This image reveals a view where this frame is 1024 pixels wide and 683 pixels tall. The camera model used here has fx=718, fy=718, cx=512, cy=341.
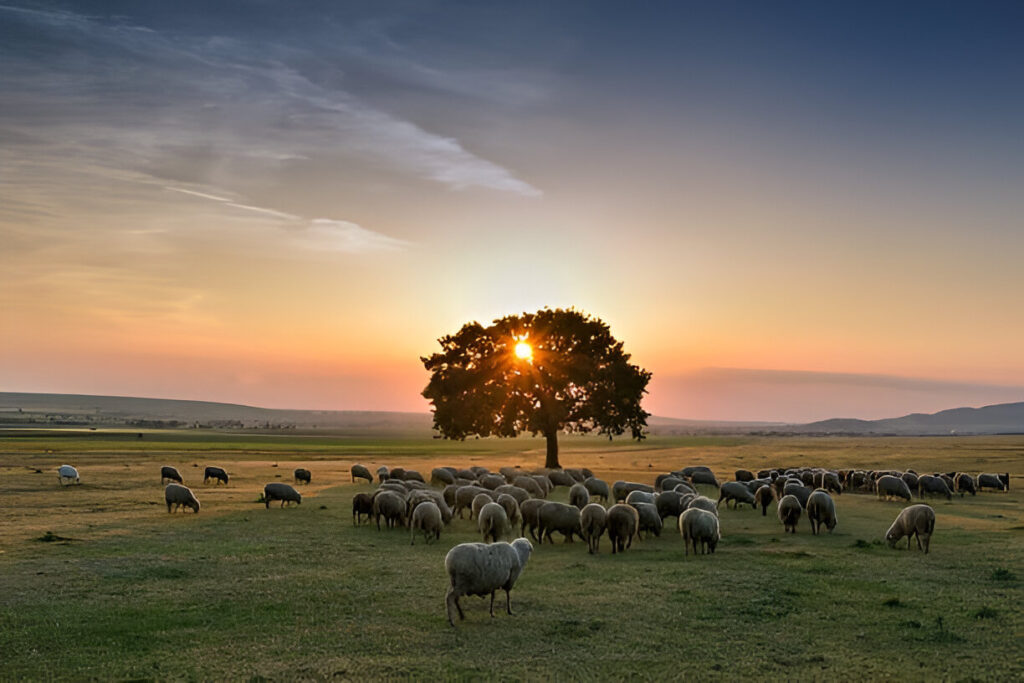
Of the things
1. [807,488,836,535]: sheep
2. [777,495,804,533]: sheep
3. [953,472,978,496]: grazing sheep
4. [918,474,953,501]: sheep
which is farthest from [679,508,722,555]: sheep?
[953,472,978,496]: grazing sheep

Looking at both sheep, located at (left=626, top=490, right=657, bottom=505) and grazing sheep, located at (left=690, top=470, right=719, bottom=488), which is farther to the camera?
grazing sheep, located at (left=690, top=470, right=719, bottom=488)

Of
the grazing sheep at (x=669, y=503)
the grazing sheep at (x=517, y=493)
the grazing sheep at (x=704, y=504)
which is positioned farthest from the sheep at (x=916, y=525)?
the grazing sheep at (x=517, y=493)

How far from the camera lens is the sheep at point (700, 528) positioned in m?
20.7

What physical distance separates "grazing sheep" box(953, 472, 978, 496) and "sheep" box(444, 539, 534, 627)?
3550 centimetres

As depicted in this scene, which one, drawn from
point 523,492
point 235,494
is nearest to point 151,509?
point 235,494

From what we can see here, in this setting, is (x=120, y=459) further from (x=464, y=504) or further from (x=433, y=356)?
(x=464, y=504)

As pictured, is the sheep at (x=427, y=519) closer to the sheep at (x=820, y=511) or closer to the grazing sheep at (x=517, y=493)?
the grazing sheep at (x=517, y=493)

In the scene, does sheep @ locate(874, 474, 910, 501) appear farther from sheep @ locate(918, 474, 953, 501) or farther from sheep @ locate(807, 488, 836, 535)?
sheep @ locate(807, 488, 836, 535)

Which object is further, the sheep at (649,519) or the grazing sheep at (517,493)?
the grazing sheep at (517,493)

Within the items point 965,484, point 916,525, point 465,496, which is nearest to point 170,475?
point 465,496

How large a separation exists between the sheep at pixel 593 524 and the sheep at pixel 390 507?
7470mm

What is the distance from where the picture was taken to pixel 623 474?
5294 centimetres

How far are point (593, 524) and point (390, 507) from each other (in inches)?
322

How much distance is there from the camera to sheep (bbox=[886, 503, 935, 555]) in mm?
20625
